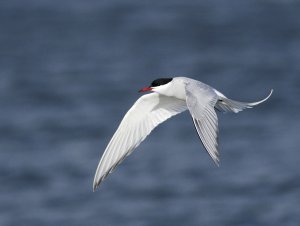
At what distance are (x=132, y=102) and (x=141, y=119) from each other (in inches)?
189

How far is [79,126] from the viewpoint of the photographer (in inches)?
445

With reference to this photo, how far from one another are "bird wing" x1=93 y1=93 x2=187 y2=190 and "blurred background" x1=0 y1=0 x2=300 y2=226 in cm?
284

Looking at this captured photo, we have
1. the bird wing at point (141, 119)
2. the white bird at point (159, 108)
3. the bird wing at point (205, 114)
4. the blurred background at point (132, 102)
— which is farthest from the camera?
the blurred background at point (132, 102)

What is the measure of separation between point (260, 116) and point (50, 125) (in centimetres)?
280

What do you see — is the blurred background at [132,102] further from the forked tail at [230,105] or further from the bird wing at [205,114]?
the bird wing at [205,114]

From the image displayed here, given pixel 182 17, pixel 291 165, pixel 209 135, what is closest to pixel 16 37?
pixel 182 17

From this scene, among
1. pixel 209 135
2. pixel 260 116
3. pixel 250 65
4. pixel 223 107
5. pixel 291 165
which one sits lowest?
pixel 209 135

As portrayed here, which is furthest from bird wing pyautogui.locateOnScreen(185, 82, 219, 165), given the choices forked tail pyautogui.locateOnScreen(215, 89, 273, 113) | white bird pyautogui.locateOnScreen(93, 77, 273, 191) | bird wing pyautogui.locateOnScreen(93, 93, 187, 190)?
bird wing pyautogui.locateOnScreen(93, 93, 187, 190)

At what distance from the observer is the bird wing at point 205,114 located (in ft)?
18.1

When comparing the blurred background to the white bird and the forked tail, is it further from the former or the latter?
the forked tail

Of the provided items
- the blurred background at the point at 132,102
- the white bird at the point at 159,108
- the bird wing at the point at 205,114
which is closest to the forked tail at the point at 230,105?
the white bird at the point at 159,108

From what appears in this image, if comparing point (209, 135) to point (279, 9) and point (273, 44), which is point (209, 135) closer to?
point (273, 44)

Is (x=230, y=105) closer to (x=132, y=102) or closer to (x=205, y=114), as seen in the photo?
(x=205, y=114)

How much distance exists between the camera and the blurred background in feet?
32.7
